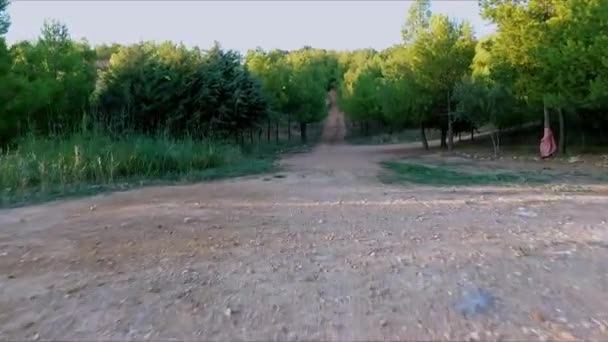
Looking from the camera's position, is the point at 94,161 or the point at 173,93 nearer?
the point at 94,161

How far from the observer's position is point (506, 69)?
2452 centimetres

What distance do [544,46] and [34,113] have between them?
20.2m

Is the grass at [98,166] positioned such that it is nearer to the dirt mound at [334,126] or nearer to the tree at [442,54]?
the tree at [442,54]

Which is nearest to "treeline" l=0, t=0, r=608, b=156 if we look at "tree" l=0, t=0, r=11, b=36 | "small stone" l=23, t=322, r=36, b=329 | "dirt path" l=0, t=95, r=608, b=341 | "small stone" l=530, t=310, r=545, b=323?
"tree" l=0, t=0, r=11, b=36

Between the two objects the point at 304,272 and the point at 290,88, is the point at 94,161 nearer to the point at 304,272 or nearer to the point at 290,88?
the point at 304,272

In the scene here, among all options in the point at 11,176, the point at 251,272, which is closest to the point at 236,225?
the point at 251,272

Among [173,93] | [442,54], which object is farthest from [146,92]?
[442,54]

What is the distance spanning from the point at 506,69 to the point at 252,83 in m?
11.0

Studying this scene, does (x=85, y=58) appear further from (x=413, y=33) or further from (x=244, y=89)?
(x=413, y=33)

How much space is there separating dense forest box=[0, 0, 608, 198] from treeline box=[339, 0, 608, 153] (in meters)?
0.05

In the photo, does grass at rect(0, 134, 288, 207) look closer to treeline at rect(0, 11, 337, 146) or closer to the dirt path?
the dirt path

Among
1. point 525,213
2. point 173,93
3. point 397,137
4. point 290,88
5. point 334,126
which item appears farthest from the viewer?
point 334,126

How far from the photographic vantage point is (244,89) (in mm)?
25875

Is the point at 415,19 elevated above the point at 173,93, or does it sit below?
above
